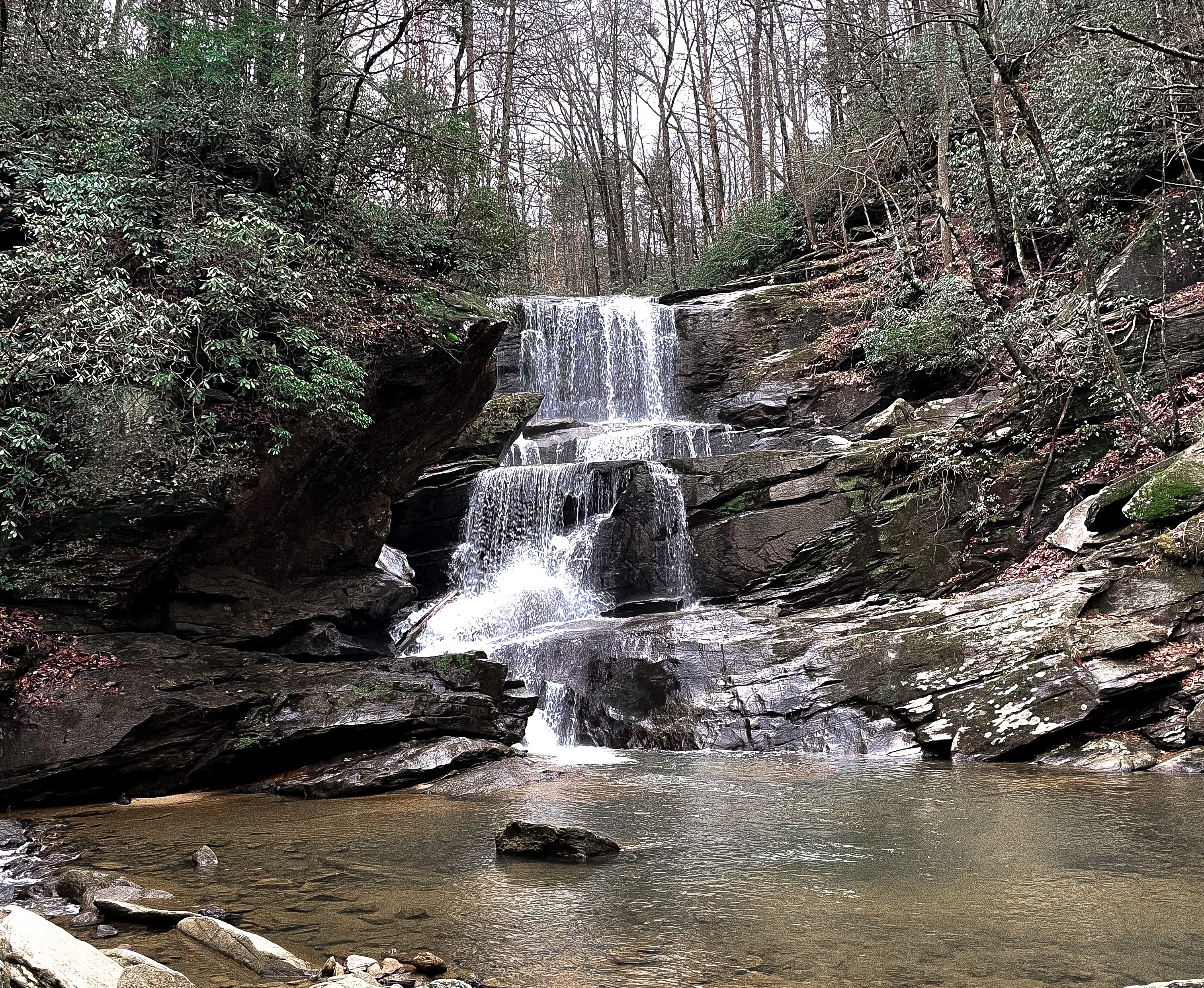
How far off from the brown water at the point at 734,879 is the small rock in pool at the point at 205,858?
81 millimetres

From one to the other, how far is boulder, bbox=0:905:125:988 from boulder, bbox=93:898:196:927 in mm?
1165

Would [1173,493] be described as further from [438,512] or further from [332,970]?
[438,512]

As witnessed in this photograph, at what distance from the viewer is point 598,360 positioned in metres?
21.2

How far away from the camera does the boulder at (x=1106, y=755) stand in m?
7.55

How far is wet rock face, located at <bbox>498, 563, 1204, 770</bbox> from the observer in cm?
813

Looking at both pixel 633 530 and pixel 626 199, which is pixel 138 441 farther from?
pixel 626 199

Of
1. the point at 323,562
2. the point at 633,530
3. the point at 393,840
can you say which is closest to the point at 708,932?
the point at 393,840

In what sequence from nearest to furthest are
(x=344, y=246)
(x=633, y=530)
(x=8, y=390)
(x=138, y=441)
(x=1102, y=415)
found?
(x=8, y=390)
(x=138, y=441)
(x=344, y=246)
(x=1102, y=415)
(x=633, y=530)

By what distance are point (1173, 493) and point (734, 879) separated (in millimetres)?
7652

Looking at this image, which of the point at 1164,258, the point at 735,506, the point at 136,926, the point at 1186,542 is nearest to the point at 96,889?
the point at 136,926

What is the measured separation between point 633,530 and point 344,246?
6.56 meters

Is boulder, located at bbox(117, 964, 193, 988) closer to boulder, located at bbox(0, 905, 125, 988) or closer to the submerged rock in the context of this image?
boulder, located at bbox(0, 905, 125, 988)

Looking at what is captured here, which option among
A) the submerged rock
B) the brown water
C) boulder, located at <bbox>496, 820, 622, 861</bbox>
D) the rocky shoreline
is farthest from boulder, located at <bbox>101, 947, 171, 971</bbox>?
boulder, located at <bbox>496, 820, 622, 861</bbox>

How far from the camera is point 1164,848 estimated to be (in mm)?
4863
